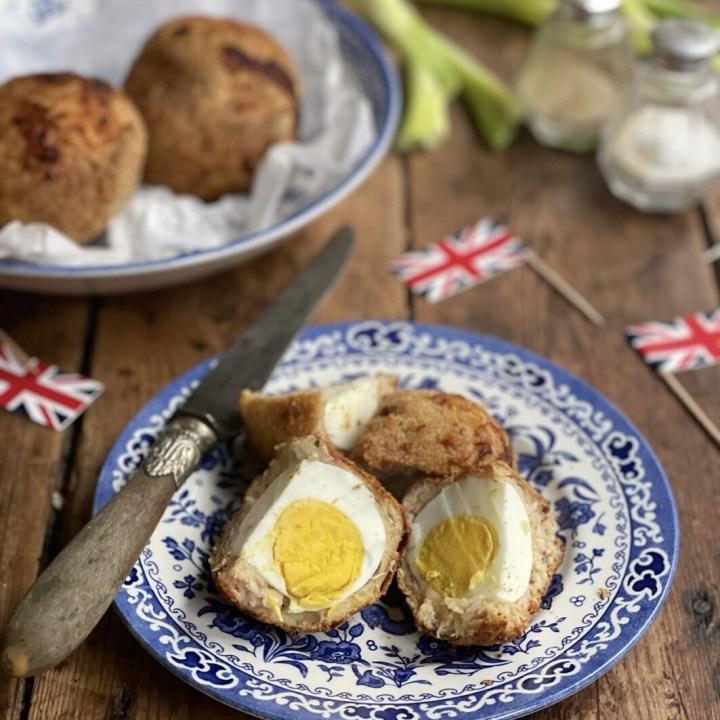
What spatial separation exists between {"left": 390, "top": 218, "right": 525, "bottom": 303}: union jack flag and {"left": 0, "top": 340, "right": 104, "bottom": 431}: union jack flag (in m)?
0.66

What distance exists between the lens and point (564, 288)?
6.85 feet

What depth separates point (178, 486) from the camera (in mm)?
1411

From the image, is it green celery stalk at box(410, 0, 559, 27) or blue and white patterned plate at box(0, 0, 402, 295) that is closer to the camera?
blue and white patterned plate at box(0, 0, 402, 295)

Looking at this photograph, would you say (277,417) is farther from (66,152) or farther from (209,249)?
(66,152)

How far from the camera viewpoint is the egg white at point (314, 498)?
1272 millimetres

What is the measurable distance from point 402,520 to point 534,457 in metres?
0.34

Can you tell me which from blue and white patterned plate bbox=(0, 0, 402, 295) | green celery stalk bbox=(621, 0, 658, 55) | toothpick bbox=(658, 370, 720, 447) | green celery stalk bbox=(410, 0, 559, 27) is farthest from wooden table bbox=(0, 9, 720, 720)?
green celery stalk bbox=(621, 0, 658, 55)

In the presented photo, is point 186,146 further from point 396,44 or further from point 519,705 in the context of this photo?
point 519,705

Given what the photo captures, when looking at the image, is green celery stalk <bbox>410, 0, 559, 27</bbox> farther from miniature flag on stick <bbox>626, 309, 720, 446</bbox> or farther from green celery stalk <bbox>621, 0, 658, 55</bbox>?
miniature flag on stick <bbox>626, 309, 720, 446</bbox>

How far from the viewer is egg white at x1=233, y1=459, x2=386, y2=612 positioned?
127cm

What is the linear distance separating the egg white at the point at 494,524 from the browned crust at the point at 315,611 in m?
0.04

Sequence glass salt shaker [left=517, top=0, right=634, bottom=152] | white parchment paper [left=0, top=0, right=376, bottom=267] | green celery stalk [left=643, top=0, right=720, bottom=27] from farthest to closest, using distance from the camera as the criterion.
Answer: green celery stalk [left=643, top=0, right=720, bottom=27], glass salt shaker [left=517, top=0, right=634, bottom=152], white parchment paper [left=0, top=0, right=376, bottom=267]

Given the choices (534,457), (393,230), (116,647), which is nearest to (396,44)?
(393,230)

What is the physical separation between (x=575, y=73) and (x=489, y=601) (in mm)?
1530
